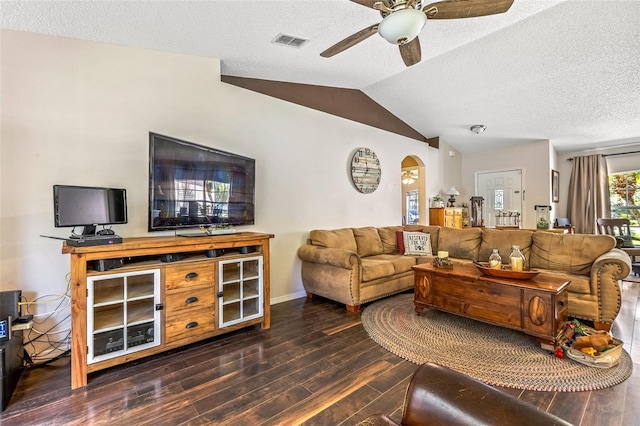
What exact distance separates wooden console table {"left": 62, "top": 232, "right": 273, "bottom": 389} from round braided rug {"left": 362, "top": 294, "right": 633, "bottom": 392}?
1285 mm

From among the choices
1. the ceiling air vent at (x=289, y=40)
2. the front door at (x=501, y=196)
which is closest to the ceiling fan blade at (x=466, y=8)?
the ceiling air vent at (x=289, y=40)

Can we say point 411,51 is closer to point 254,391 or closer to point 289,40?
point 289,40

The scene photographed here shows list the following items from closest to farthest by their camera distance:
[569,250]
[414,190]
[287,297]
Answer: [569,250], [287,297], [414,190]

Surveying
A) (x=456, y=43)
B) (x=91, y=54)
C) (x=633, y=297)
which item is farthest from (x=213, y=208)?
(x=633, y=297)

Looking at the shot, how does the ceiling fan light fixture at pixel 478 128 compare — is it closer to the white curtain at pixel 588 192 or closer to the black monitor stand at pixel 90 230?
the white curtain at pixel 588 192

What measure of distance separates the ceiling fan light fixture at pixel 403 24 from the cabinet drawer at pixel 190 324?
248 cm

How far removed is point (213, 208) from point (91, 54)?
62.2 inches

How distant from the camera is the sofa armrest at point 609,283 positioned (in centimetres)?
261

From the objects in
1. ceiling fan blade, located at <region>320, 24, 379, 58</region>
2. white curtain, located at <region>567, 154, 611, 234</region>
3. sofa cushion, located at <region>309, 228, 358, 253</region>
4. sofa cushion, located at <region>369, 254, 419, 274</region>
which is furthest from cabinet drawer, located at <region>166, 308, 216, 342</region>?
white curtain, located at <region>567, 154, 611, 234</region>

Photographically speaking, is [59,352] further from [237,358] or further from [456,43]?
[456,43]

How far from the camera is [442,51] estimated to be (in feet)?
11.1

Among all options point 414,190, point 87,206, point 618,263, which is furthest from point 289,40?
point 414,190

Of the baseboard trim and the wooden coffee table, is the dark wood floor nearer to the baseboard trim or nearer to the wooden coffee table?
the wooden coffee table

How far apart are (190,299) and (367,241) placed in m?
2.58
